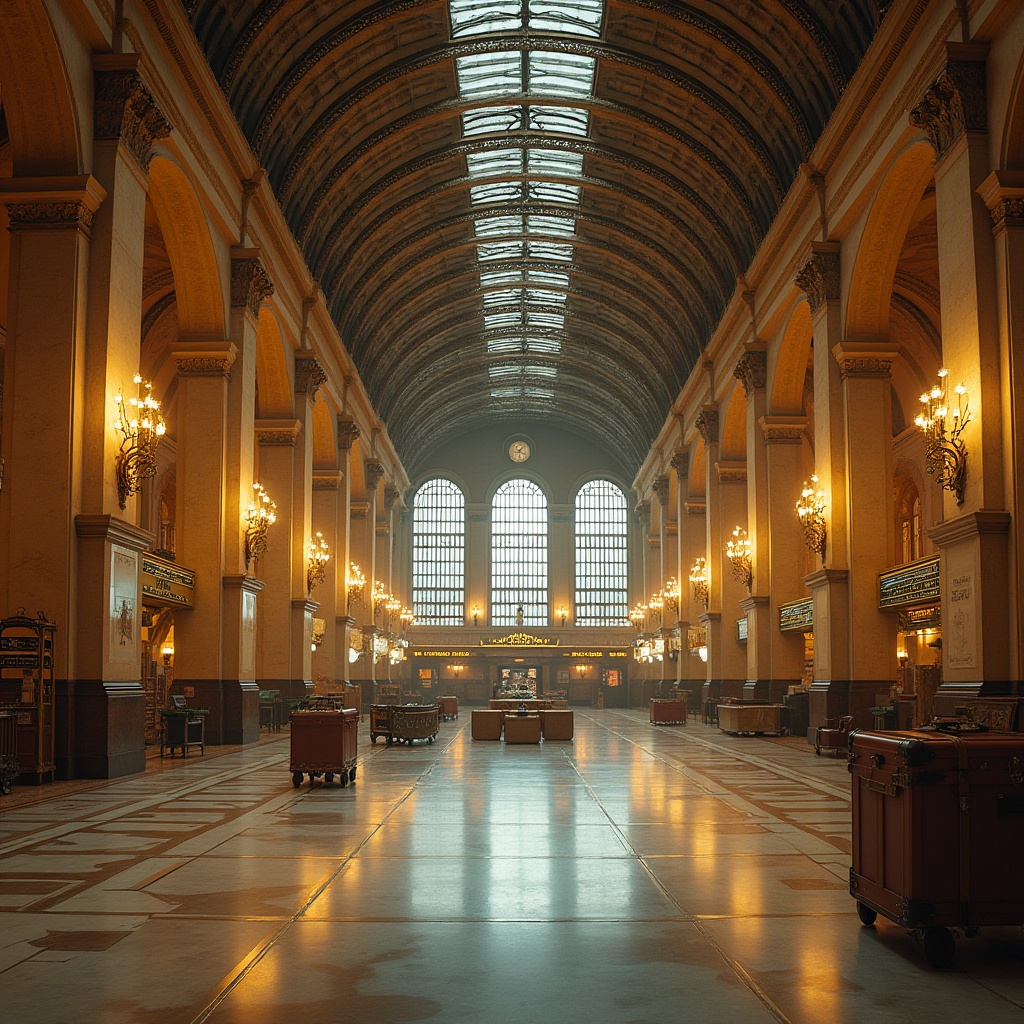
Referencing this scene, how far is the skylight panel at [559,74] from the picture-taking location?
90.5 feet

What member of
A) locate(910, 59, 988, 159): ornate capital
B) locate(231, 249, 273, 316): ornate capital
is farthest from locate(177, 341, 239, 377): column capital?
locate(910, 59, 988, 159): ornate capital

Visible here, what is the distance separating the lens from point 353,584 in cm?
3678

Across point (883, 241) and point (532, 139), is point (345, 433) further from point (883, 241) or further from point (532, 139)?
point (883, 241)

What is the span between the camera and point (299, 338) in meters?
29.3

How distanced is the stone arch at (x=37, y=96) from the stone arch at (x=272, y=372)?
34.8 ft

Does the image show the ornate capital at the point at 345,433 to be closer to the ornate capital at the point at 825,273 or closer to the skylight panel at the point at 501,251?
the skylight panel at the point at 501,251

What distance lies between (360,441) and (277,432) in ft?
40.1

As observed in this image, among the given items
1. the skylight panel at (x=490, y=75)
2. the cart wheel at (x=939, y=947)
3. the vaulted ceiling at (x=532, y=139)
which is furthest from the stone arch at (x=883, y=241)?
the cart wheel at (x=939, y=947)

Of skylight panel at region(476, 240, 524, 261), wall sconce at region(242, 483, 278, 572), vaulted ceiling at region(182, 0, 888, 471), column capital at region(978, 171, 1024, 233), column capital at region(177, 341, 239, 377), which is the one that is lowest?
wall sconce at region(242, 483, 278, 572)

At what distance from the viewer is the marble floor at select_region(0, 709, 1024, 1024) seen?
503 centimetres

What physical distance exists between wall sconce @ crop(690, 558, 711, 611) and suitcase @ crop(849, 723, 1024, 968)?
28152 mm

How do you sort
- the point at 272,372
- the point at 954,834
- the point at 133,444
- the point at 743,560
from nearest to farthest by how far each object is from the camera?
the point at 954,834 < the point at 133,444 < the point at 272,372 < the point at 743,560

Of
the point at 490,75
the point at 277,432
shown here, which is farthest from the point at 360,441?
the point at 490,75

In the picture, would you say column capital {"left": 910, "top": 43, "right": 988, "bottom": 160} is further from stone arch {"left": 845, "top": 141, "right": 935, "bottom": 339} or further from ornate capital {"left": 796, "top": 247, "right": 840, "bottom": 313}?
ornate capital {"left": 796, "top": 247, "right": 840, "bottom": 313}
